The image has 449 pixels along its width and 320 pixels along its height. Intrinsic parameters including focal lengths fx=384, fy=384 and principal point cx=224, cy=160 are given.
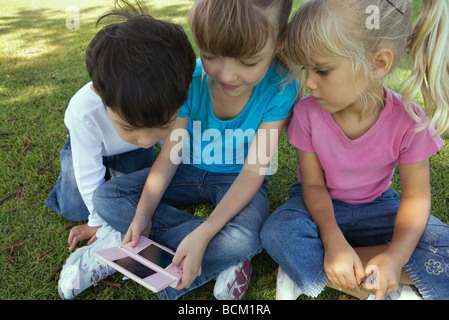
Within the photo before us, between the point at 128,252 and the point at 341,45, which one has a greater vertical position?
the point at 341,45

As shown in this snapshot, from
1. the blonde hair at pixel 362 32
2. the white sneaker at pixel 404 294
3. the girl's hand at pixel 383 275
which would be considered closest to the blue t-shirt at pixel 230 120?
the blonde hair at pixel 362 32

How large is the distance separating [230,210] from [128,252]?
380mm

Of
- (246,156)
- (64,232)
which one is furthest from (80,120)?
(246,156)

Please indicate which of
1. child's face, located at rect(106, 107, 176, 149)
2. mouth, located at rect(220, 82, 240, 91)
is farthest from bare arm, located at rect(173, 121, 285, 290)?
child's face, located at rect(106, 107, 176, 149)

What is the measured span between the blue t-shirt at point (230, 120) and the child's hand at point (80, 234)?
516mm

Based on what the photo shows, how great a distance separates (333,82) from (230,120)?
428mm

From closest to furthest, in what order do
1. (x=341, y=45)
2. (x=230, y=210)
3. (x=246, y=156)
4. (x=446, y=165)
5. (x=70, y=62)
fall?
1. (x=341, y=45)
2. (x=230, y=210)
3. (x=246, y=156)
4. (x=446, y=165)
5. (x=70, y=62)

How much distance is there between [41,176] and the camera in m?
1.92

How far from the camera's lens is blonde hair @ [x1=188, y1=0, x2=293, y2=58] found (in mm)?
1087

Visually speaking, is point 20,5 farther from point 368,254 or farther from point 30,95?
point 368,254

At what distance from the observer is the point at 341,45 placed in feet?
3.67

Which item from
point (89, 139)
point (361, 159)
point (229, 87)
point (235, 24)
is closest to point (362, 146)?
point (361, 159)

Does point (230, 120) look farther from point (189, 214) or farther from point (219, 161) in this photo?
point (189, 214)

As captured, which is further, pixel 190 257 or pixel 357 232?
pixel 357 232
